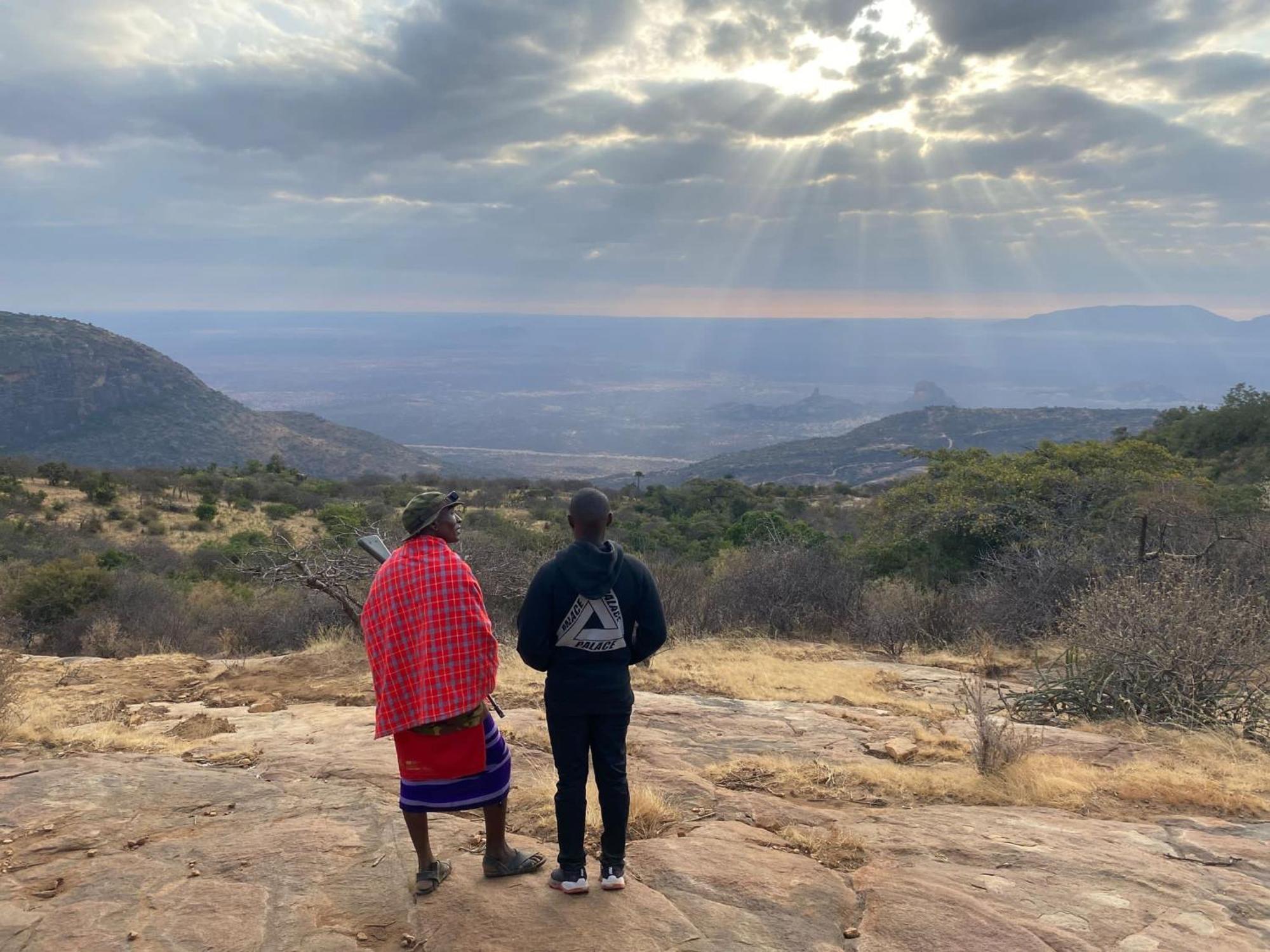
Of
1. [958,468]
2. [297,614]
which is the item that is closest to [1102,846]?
[297,614]

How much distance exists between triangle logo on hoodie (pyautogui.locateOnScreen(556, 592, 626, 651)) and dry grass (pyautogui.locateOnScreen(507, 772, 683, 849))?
1238 mm

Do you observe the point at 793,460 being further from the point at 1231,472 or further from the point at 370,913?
the point at 370,913

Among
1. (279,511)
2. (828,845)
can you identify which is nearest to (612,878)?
(828,845)

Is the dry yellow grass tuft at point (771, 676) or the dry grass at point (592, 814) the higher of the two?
the dry grass at point (592, 814)

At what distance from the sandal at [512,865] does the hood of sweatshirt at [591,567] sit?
132 cm

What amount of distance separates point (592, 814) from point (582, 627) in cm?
163

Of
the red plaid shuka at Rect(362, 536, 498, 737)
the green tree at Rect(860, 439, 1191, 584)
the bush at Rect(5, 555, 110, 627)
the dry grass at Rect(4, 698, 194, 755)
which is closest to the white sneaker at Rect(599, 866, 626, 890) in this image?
the red plaid shuka at Rect(362, 536, 498, 737)

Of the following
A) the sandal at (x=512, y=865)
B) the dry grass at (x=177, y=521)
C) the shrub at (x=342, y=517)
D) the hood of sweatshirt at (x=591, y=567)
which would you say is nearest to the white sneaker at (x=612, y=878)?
the sandal at (x=512, y=865)

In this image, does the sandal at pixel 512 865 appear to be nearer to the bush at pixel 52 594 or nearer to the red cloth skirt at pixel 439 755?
the red cloth skirt at pixel 439 755

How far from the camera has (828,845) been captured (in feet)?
13.0

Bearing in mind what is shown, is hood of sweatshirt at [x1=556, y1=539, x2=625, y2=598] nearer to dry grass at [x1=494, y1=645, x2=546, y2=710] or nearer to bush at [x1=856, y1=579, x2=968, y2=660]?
dry grass at [x1=494, y1=645, x2=546, y2=710]

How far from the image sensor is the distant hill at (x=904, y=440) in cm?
6019

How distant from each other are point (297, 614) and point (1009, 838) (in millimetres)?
10860

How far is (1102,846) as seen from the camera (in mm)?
4012
